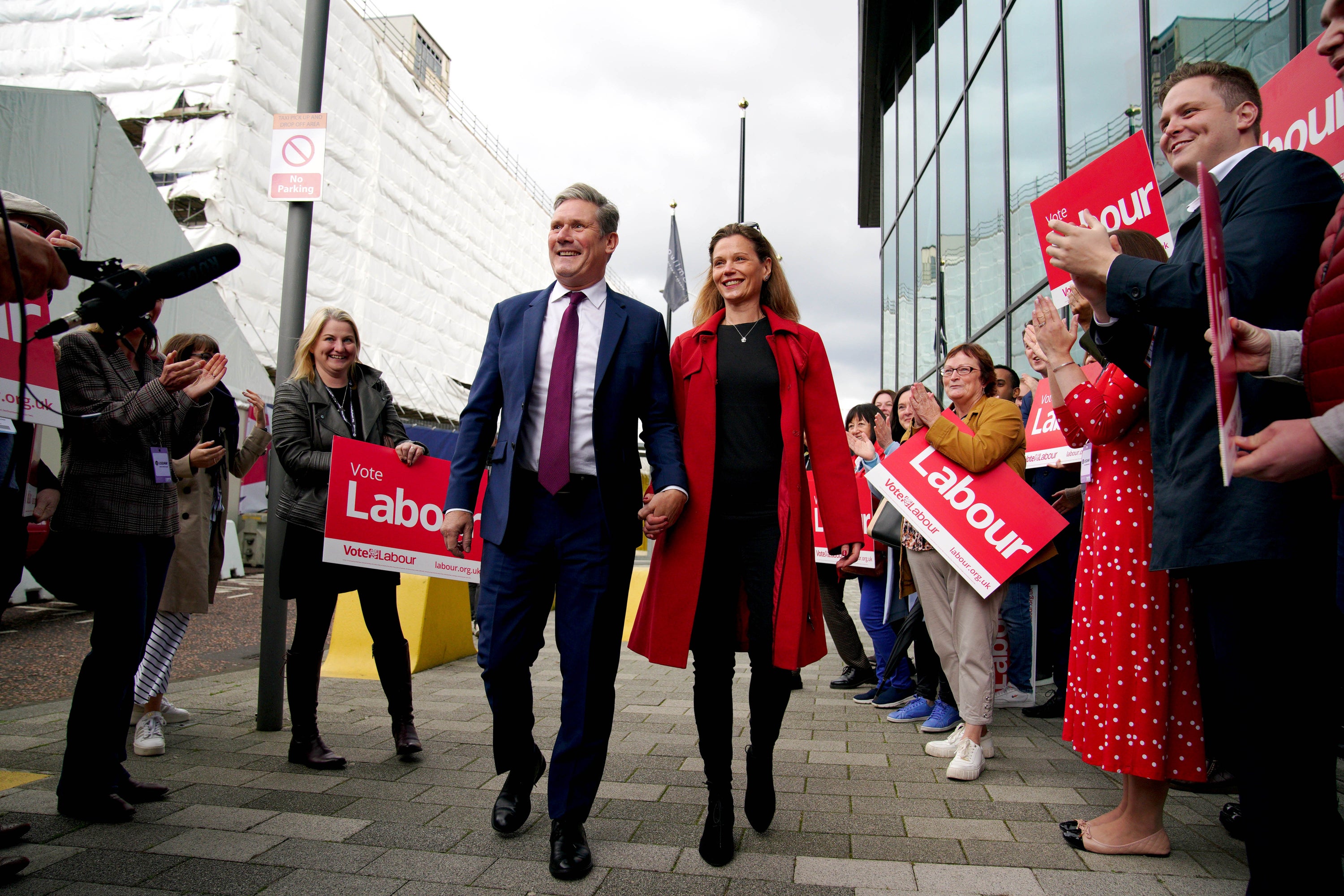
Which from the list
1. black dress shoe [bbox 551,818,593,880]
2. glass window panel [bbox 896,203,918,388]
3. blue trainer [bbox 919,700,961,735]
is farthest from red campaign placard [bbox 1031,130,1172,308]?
glass window panel [bbox 896,203,918,388]

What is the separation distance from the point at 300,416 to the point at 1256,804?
364 cm

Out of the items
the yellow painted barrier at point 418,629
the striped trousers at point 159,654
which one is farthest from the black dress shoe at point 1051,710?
the striped trousers at point 159,654

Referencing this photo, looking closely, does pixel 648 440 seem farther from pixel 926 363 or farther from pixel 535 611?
pixel 926 363

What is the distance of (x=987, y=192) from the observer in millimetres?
10664

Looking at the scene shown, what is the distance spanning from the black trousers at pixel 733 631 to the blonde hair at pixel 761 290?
83 cm

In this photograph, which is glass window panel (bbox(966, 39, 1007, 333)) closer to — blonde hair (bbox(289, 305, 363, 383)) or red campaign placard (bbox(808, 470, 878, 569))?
red campaign placard (bbox(808, 470, 878, 569))

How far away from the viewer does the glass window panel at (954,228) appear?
467 inches

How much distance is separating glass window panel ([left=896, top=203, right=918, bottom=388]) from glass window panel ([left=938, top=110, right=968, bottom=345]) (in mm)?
2180

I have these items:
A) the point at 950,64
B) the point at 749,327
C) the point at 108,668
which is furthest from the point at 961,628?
the point at 950,64

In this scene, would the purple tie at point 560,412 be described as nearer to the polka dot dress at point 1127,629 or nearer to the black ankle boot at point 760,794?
the black ankle boot at point 760,794

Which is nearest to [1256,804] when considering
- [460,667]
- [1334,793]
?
[1334,793]

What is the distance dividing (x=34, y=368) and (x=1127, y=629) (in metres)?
3.57

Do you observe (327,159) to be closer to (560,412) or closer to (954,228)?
(954,228)

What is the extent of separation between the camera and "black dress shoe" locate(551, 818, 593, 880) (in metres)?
2.44
